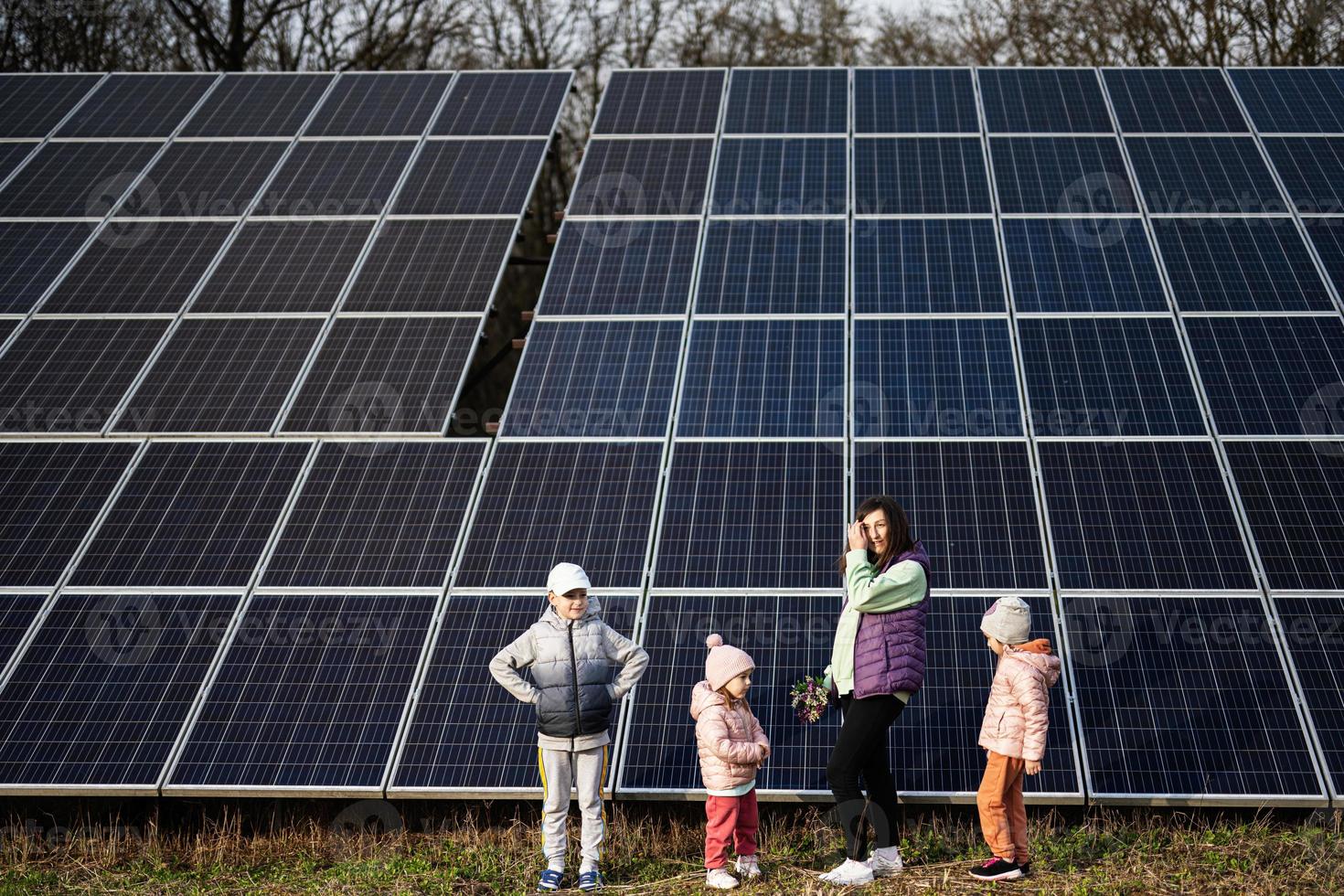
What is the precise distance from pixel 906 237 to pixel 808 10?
76.6 ft

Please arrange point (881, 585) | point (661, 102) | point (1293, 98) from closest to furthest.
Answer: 1. point (881, 585)
2. point (1293, 98)
3. point (661, 102)

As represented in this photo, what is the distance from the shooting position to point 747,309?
10500mm

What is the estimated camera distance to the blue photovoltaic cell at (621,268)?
10.7 m

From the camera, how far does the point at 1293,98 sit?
12.6 m

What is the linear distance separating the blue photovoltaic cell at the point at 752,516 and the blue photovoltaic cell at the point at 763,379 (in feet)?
0.67

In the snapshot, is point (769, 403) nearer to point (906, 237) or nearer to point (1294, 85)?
point (906, 237)

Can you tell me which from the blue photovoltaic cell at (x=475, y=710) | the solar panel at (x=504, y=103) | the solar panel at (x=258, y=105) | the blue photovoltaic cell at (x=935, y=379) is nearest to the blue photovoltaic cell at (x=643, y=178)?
the solar panel at (x=504, y=103)

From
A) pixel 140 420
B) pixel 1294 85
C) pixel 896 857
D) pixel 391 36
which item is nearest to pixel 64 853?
pixel 140 420

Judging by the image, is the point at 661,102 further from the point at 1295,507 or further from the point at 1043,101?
the point at 1295,507

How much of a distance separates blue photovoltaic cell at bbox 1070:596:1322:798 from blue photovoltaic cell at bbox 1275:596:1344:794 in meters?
0.12

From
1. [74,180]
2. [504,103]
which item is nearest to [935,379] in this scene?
[504,103]

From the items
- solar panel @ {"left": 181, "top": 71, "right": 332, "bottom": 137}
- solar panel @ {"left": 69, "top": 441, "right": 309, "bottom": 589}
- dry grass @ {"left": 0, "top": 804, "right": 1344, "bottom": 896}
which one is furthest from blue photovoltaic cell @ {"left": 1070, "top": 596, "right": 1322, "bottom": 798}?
solar panel @ {"left": 181, "top": 71, "right": 332, "bottom": 137}

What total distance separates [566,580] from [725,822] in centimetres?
165

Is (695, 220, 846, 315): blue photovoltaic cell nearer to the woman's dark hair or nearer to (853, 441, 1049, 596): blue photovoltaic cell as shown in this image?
(853, 441, 1049, 596): blue photovoltaic cell
